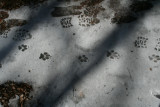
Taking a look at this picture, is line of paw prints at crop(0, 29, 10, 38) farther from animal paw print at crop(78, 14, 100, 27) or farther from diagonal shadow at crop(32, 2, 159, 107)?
animal paw print at crop(78, 14, 100, 27)

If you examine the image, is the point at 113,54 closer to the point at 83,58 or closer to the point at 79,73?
the point at 83,58

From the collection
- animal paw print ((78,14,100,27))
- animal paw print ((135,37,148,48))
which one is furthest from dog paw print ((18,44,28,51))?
animal paw print ((135,37,148,48))

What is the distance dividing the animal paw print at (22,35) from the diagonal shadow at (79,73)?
2.23 meters

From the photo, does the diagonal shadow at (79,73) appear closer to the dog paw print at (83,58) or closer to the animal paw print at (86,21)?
the dog paw print at (83,58)

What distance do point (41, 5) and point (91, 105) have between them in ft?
16.7

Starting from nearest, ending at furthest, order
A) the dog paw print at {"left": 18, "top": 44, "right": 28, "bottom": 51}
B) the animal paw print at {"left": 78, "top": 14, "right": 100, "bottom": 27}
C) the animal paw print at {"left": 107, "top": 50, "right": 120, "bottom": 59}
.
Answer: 1. the animal paw print at {"left": 107, "top": 50, "right": 120, "bottom": 59}
2. the dog paw print at {"left": 18, "top": 44, "right": 28, "bottom": 51}
3. the animal paw print at {"left": 78, "top": 14, "right": 100, "bottom": 27}

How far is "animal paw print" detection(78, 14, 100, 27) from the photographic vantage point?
7.88m

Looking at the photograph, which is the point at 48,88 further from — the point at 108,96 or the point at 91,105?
the point at 108,96

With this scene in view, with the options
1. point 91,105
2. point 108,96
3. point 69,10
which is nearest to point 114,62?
point 108,96

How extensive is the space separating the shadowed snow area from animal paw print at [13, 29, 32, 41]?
0.02 meters

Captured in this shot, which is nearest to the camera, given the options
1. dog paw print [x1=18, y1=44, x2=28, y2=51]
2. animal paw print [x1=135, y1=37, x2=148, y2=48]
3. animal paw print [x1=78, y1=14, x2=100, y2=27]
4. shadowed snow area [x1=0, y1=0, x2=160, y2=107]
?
shadowed snow area [x1=0, y1=0, x2=160, y2=107]

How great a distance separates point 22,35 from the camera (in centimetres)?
780

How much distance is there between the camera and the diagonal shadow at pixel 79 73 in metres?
6.38

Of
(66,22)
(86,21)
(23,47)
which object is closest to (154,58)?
(86,21)
